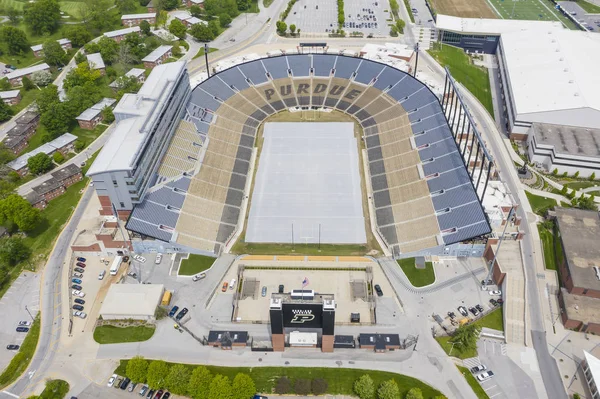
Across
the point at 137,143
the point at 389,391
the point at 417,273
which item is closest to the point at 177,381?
the point at 389,391

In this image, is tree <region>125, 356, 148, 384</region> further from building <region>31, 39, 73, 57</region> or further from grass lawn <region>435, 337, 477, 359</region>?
building <region>31, 39, 73, 57</region>

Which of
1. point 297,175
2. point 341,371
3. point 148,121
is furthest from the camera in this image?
point 297,175

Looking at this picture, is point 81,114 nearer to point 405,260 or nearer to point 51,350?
point 51,350

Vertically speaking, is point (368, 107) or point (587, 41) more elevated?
point (587, 41)

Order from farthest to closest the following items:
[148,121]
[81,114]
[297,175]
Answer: [81,114] < [297,175] < [148,121]

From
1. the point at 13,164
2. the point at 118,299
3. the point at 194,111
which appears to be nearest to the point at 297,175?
the point at 194,111

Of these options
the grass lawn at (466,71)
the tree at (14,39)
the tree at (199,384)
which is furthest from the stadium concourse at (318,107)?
the tree at (14,39)

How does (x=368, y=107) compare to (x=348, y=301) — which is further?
(x=368, y=107)
